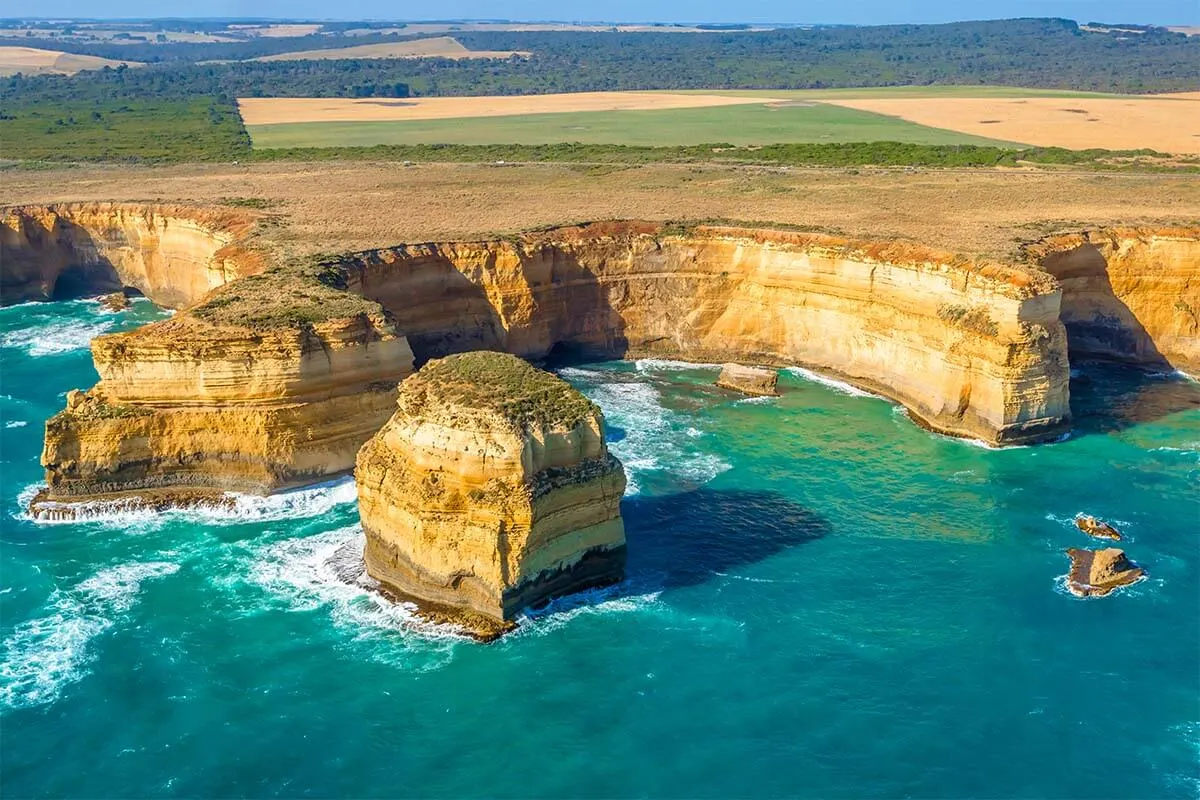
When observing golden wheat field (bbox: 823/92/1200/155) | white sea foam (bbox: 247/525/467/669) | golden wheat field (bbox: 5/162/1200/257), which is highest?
golden wheat field (bbox: 823/92/1200/155)

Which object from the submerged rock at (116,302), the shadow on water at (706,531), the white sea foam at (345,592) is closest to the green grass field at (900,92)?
the submerged rock at (116,302)

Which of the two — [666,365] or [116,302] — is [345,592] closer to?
[666,365]

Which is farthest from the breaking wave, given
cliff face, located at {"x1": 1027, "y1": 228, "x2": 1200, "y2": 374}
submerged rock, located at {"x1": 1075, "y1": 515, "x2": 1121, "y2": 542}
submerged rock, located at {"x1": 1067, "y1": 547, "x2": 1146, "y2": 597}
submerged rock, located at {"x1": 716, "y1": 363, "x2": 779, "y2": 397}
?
cliff face, located at {"x1": 1027, "y1": 228, "x2": 1200, "y2": 374}

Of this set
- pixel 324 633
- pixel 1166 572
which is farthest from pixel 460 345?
pixel 1166 572

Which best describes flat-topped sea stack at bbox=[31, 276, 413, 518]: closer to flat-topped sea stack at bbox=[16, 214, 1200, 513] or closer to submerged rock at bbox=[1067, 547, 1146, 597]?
flat-topped sea stack at bbox=[16, 214, 1200, 513]

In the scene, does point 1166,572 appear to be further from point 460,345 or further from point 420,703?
point 460,345

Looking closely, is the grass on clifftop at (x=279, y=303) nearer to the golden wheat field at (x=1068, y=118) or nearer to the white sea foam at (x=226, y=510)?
the white sea foam at (x=226, y=510)
